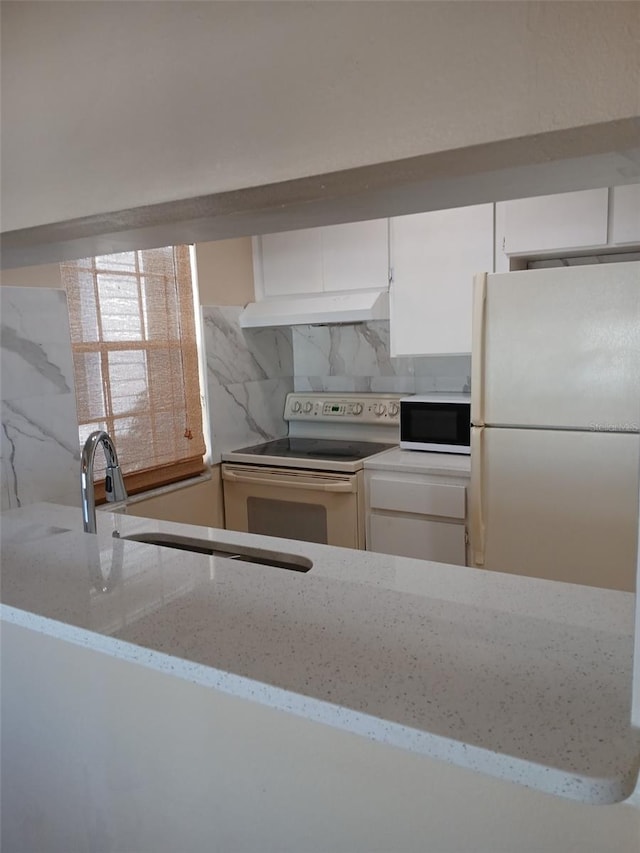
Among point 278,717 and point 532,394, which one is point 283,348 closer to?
point 532,394

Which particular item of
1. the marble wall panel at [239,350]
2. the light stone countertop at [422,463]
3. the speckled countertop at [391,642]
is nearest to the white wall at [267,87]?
the speckled countertop at [391,642]

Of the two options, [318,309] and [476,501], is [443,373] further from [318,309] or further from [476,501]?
[476,501]

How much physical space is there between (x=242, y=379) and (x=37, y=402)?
1407mm

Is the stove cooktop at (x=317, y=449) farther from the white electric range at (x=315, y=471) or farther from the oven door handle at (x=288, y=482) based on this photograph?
the oven door handle at (x=288, y=482)

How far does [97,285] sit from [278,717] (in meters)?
1.97

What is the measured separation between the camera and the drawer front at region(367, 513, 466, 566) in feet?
8.47

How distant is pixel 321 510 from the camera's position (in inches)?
113

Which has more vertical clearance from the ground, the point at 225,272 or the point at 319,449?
the point at 225,272

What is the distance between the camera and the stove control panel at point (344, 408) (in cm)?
318

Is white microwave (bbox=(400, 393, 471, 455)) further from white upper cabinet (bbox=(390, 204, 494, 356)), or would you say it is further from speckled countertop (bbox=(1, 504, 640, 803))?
speckled countertop (bbox=(1, 504, 640, 803))

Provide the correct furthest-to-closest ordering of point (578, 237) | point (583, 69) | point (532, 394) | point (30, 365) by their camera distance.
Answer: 1. point (578, 237)
2. point (532, 394)
3. point (30, 365)
4. point (583, 69)

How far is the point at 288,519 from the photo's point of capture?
2.98 metres

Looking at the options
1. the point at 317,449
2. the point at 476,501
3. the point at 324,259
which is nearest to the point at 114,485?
the point at 476,501

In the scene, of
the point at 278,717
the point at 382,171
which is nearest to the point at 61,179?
the point at 382,171
